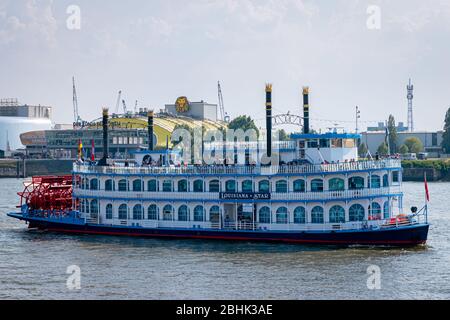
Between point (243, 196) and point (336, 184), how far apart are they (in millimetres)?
5701

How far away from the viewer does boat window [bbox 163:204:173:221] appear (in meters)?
53.1

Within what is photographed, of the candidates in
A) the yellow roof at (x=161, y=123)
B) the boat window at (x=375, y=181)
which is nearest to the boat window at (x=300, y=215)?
the boat window at (x=375, y=181)

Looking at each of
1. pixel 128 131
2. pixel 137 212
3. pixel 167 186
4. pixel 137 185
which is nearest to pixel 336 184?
pixel 167 186

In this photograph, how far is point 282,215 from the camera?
50.0m

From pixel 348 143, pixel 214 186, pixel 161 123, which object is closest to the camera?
pixel 348 143

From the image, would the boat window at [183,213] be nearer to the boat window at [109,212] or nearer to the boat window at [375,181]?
the boat window at [109,212]

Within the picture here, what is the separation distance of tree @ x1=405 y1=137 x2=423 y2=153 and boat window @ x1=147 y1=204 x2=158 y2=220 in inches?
3741

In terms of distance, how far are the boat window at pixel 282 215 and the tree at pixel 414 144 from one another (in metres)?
95.8

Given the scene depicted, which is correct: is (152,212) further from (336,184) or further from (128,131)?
(128,131)

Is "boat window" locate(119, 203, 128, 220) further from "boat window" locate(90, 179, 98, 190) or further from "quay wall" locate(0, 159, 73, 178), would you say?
"quay wall" locate(0, 159, 73, 178)

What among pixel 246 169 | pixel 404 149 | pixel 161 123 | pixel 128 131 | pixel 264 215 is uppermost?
pixel 161 123

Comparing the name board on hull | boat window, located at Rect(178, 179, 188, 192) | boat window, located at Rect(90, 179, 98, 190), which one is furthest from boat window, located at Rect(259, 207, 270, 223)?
boat window, located at Rect(90, 179, 98, 190)

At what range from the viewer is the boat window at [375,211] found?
48.3 metres

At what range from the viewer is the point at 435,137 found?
510 ft
